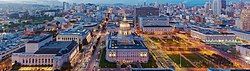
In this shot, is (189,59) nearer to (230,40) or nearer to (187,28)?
(230,40)

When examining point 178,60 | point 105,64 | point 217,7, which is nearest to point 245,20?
point 178,60

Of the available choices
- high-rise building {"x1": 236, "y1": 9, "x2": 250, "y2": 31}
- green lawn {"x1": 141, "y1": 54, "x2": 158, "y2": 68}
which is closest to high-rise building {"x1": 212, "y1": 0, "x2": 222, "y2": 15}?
high-rise building {"x1": 236, "y1": 9, "x2": 250, "y2": 31}

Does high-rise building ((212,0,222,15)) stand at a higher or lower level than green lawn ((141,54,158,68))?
higher

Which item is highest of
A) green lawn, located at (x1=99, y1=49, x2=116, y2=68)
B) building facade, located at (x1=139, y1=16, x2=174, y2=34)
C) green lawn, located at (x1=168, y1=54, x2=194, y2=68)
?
building facade, located at (x1=139, y1=16, x2=174, y2=34)

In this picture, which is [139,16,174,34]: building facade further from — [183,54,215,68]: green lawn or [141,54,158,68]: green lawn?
[141,54,158,68]: green lawn

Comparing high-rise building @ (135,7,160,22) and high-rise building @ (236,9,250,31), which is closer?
high-rise building @ (236,9,250,31)

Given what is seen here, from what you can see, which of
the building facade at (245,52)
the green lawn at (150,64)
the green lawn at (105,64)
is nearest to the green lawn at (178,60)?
the green lawn at (150,64)

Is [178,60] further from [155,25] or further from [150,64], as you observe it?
[155,25]

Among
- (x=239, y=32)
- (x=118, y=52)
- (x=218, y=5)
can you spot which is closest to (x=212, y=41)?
(x=239, y=32)

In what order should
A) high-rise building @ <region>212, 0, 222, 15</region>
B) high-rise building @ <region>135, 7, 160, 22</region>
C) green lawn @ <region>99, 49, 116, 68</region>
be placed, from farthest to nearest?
high-rise building @ <region>212, 0, 222, 15</region> → high-rise building @ <region>135, 7, 160, 22</region> → green lawn @ <region>99, 49, 116, 68</region>
